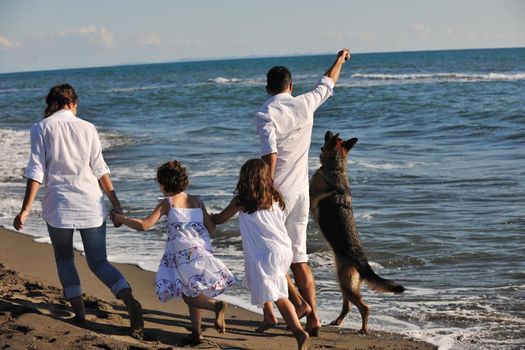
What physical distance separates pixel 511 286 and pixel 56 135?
4175mm

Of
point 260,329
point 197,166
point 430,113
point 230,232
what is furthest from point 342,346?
point 430,113

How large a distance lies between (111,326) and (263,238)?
50.8 inches

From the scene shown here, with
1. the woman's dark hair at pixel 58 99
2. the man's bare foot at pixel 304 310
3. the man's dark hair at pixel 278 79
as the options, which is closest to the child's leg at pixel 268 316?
the man's bare foot at pixel 304 310

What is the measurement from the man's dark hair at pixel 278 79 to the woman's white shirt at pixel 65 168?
1.32 metres

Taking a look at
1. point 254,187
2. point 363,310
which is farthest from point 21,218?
point 363,310

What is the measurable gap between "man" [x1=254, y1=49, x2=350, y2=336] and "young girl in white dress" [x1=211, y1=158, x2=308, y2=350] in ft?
0.75

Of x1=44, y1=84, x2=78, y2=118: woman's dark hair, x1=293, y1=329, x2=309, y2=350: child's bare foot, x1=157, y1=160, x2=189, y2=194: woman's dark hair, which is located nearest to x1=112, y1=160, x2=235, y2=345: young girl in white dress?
x1=157, y1=160, x2=189, y2=194: woman's dark hair

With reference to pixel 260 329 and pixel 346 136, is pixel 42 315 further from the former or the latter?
pixel 346 136

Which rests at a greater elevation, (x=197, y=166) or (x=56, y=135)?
(x=56, y=135)

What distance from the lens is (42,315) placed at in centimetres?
502

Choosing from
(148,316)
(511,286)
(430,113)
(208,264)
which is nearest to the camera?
(208,264)

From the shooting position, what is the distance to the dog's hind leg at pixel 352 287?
548 centimetres

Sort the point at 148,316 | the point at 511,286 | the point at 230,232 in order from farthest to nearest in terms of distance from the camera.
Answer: the point at 230,232
the point at 511,286
the point at 148,316

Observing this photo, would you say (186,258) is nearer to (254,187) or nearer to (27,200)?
(254,187)
